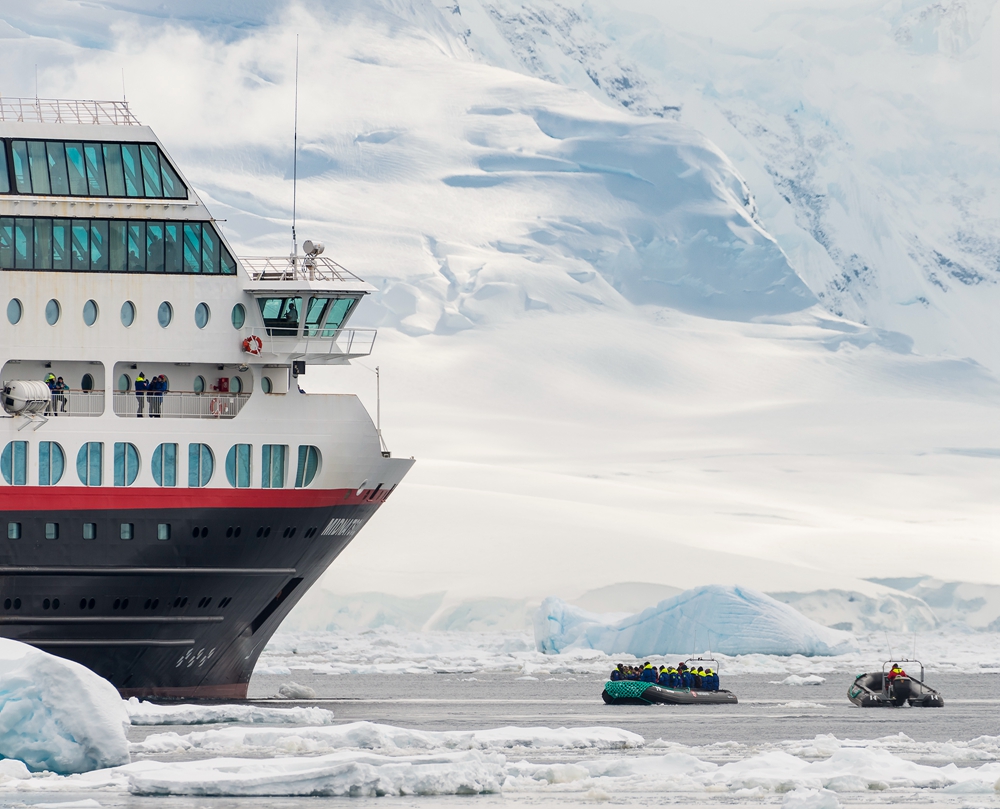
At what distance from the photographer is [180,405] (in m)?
43.0

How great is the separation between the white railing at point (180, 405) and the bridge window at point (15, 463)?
240 centimetres

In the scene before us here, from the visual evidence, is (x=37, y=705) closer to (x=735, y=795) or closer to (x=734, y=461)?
(x=735, y=795)

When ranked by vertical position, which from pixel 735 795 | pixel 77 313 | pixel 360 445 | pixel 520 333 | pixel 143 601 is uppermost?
pixel 520 333

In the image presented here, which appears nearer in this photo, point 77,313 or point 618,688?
point 77,313

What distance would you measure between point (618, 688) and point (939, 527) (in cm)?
10281

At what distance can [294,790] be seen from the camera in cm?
2922

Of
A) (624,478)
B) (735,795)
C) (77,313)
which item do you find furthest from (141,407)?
(624,478)

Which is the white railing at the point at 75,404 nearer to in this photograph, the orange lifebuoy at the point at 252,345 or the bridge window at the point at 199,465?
the bridge window at the point at 199,465

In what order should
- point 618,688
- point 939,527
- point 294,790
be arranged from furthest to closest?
point 939,527 < point 618,688 < point 294,790

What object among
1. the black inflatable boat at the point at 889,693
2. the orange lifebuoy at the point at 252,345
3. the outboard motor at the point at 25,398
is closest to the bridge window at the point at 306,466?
the orange lifebuoy at the point at 252,345

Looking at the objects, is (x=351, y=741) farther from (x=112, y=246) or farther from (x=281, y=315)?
(x=112, y=246)

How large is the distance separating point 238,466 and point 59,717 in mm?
12785

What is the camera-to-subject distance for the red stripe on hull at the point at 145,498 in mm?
40562

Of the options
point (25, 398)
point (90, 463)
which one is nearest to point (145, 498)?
point (90, 463)
